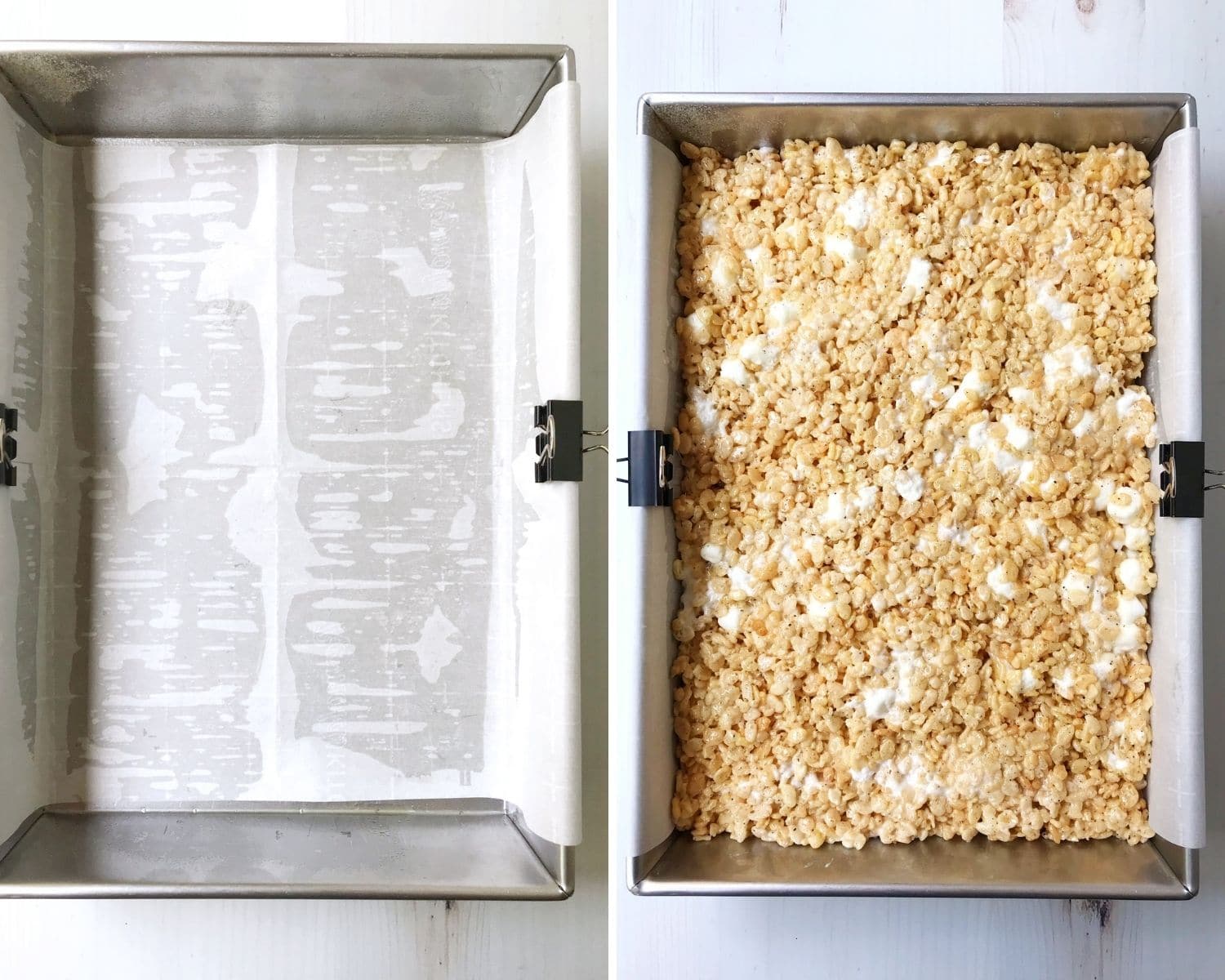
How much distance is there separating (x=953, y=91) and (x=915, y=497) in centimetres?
54

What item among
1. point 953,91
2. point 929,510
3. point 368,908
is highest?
point 953,91

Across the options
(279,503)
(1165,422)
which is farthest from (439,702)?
(1165,422)

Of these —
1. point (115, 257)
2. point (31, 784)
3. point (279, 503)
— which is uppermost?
point (115, 257)

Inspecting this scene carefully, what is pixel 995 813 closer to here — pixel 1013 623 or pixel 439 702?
pixel 1013 623

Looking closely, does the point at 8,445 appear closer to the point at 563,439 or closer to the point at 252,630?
the point at 252,630

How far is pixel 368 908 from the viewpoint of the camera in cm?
119

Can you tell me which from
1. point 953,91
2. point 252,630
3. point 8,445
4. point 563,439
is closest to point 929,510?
point 563,439

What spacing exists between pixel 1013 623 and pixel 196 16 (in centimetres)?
133

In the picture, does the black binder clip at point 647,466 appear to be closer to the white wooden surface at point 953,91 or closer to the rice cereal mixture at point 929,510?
the rice cereal mixture at point 929,510

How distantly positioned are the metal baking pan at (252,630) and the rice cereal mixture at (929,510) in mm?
211

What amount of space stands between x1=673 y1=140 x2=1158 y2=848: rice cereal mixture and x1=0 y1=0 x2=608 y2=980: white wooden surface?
0.30 metres

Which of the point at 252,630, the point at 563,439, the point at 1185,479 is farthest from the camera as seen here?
the point at 252,630

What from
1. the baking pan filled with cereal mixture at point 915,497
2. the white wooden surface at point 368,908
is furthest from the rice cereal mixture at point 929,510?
the white wooden surface at point 368,908

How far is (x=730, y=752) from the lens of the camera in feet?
3.01
